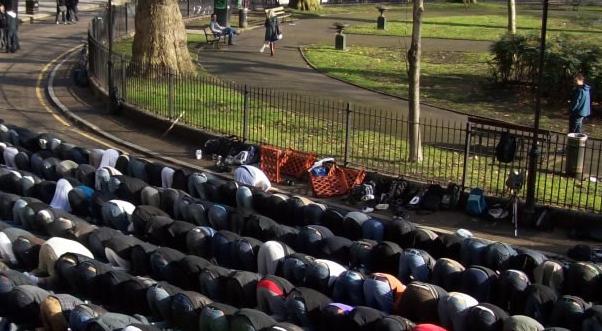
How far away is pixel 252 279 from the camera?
10547 mm

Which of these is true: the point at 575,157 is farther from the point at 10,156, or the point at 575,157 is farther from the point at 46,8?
the point at 46,8

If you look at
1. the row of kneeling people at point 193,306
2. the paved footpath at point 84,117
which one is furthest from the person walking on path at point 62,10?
the row of kneeling people at point 193,306

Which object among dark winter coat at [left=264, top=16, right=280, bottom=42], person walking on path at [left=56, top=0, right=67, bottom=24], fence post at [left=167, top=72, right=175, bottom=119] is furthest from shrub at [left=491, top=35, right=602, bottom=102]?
person walking on path at [left=56, top=0, right=67, bottom=24]

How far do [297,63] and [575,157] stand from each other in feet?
49.9

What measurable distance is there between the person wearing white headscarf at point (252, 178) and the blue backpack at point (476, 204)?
3.59 meters

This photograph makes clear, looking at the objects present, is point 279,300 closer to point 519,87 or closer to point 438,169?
point 438,169

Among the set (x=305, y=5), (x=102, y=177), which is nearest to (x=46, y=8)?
(x=305, y=5)

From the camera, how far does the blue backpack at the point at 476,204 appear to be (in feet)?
49.1

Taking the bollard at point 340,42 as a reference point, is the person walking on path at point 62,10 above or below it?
above

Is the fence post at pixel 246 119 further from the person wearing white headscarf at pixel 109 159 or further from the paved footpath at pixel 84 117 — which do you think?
the person wearing white headscarf at pixel 109 159

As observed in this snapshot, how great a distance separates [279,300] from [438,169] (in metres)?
7.54

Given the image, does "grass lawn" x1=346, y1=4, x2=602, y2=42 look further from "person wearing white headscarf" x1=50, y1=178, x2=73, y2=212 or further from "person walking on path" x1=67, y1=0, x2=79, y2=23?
"person wearing white headscarf" x1=50, y1=178, x2=73, y2=212

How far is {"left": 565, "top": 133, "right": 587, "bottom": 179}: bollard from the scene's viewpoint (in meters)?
16.4

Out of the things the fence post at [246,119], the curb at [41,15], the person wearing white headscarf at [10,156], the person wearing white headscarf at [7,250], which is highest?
the curb at [41,15]
